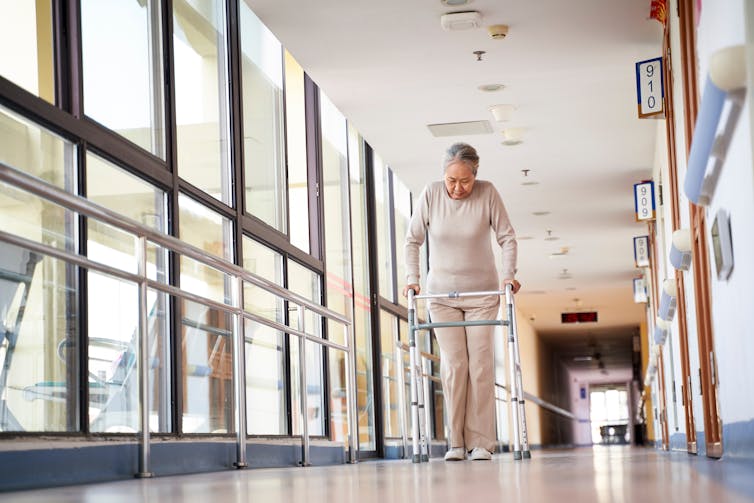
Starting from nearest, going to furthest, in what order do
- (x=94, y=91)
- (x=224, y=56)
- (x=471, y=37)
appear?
(x=94, y=91) → (x=224, y=56) → (x=471, y=37)

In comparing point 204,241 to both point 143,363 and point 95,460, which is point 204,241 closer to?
point 143,363

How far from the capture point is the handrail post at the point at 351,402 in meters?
5.98

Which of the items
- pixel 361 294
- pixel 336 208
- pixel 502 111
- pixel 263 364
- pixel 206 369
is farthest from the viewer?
pixel 361 294

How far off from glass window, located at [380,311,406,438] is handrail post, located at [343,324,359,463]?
2.51 meters

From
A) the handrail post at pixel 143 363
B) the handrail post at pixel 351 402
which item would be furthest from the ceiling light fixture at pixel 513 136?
the handrail post at pixel 143 363

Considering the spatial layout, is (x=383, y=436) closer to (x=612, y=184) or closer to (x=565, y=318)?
(x=612, y=184)

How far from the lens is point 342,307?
8.05 meters

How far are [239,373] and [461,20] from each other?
2.66 metres

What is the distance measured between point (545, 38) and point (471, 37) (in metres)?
0.45

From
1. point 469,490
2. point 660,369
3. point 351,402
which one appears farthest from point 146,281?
point 660,369

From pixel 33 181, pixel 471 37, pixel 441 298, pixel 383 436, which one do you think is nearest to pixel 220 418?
pixel 441 298

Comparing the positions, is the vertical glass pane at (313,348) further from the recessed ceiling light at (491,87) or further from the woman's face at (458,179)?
the recessed ceiling light at (491,87)

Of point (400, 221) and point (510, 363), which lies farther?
point (400, 221)

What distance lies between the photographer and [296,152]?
23.4 feet
